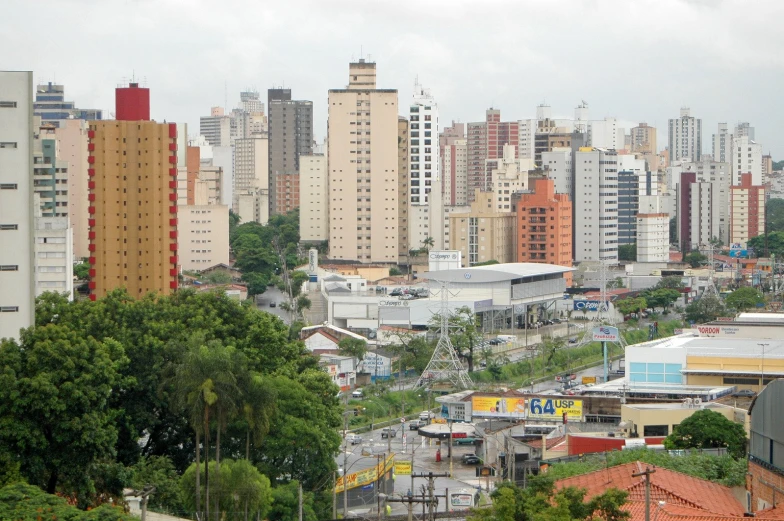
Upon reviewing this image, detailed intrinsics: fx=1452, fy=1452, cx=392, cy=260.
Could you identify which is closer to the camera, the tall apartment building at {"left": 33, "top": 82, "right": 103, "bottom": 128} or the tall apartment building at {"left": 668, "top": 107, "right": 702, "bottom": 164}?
the tall apartment building at {"left": 33, "top": 82, "right": 103, "bottom": 128}

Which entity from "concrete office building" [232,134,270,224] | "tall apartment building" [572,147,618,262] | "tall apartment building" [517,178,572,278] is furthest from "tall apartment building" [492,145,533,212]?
"concrete office building" [232,134,270,224]

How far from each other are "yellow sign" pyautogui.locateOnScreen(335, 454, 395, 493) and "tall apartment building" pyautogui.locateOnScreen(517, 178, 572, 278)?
48426 mm

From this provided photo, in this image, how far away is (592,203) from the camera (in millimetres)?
92562

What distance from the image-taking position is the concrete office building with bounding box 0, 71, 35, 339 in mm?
27828

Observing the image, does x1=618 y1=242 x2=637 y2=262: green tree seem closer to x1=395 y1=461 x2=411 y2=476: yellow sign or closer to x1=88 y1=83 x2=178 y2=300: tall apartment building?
x1=88 y1=83 x2=178 y2=300: tall apartment building

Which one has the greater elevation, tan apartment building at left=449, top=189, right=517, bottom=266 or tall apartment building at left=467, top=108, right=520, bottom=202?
tall apartment building at left=467, top=108, right=520, bottom=202

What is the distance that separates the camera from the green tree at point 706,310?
214 feet

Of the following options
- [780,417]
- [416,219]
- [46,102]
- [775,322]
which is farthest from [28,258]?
[46,102]

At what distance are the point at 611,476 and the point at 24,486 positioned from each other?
28.3 feet

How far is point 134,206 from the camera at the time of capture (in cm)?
4722

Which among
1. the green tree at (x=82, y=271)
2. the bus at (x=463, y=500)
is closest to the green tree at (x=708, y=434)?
the bus at (x=463, y=500)

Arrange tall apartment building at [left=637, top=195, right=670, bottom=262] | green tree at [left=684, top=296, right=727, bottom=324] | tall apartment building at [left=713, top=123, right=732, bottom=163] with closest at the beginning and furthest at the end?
1. green tree at [left=684, top=296, right=727, bottom=324]
2. tall apartment building at [left=637, top=195, right=670, bottom=262]
3. tall apartment building at [left=713, top=123, right=732, bottom=163]

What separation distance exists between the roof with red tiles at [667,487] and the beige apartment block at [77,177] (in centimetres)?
4978

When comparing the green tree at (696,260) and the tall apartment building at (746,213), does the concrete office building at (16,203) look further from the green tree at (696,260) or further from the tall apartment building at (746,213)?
the tall apartment building at (746,213)
